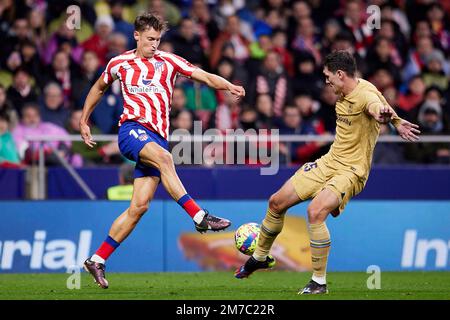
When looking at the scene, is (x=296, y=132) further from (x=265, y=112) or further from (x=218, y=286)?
(x=218, y=286)

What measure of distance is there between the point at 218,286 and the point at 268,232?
1099mm

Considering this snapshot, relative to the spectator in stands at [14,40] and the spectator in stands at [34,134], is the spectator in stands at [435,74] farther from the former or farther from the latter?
the spectator in stands at [14,40]

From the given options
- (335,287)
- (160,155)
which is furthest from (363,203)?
(160,155)

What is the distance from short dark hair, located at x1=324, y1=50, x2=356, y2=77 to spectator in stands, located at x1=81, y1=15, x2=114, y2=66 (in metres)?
7.15

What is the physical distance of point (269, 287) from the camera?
11383 mm

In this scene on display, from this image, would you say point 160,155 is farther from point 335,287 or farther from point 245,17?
point 245,17

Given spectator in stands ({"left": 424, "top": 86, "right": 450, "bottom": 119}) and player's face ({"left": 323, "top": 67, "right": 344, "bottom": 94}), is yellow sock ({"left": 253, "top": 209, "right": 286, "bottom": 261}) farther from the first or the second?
spectator in stands ({"left": 424, "top": 86, "right": 450, "bottom": 119})

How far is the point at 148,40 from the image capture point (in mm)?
10672

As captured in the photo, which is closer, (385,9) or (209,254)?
(209,254)

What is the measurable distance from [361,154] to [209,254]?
169 inches

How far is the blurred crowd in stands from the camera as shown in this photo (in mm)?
15780

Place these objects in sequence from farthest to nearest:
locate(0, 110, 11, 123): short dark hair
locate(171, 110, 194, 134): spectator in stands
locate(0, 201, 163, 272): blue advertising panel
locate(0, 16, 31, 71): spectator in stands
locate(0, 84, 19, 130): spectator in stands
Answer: locate(0, 16, 31, 71): spectator in stands → locate(171, 110, 194, 134): spectator in stands → locate(0, 84, 19, 130): spectator in stands → locate(0, 110, 11, 123): short dark hair → locate(0, 201, 163, 272): blue advertising panel

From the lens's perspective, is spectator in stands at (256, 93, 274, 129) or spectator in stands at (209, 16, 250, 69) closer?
spectator in stands at (256, 93, 274, 129)

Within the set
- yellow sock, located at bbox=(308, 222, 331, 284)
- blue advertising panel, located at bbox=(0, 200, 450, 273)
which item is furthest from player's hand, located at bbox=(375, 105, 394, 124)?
blue advertising panel, located at bbox=(0, 200, 450, 273)
